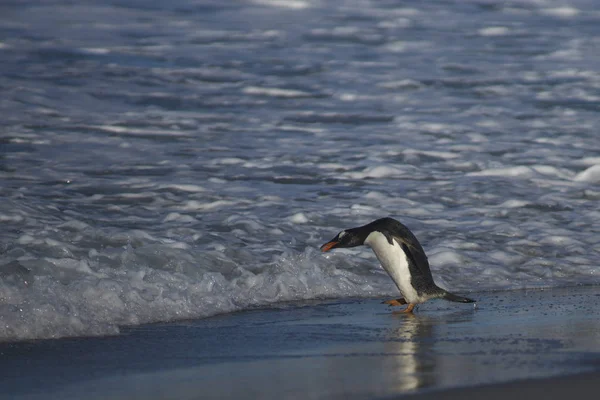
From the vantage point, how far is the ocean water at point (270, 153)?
6.39 metres

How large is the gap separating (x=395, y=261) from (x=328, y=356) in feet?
5.26

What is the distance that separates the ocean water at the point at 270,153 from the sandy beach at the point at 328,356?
386 millimetres

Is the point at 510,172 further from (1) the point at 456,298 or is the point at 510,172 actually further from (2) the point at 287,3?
(2) the point at 287,3

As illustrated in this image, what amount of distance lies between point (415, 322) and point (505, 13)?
47.8 ft

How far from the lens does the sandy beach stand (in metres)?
3.86

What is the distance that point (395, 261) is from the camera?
6023 mm

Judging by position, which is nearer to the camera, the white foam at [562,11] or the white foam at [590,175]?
the white foam at [590,175]

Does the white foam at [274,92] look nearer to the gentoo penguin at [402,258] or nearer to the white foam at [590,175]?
the white foam at [590,175]

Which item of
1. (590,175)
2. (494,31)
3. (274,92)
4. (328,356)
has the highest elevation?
(328,356)

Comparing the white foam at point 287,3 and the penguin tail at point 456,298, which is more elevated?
the white foam at point 287,3

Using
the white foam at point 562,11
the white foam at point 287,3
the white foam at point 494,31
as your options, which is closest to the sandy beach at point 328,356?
the white foam at point 494,31

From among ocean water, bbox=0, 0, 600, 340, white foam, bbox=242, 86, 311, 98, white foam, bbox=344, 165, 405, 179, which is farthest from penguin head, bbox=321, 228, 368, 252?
white foam, bbox=242, 86, 311, 98

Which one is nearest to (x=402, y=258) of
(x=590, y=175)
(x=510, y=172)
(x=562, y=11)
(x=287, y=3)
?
(x=510, y=172)

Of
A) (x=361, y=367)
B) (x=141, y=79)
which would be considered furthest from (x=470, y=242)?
(x=141, y=79)
